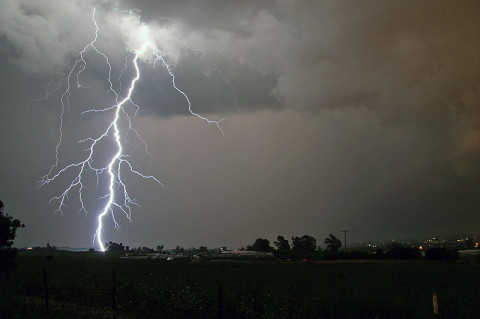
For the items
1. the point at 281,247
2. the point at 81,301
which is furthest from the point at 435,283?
the point at 281,247

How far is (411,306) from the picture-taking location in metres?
12.3

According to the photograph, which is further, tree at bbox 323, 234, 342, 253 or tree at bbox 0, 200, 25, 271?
tree at bbox 323, 234, 342, 253

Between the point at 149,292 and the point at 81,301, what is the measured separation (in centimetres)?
322

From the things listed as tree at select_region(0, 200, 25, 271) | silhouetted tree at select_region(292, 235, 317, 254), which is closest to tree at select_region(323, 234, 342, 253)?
silhouetted tree at select_region(292, 235, 317, 254)

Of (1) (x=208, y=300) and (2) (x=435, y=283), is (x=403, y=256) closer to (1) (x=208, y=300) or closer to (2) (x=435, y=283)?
(2) (x=435, y=283)

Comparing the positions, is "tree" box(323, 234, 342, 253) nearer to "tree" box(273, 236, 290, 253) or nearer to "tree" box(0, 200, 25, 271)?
"tree" box(273, 236, 290, 253)

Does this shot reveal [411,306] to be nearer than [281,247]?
Yes

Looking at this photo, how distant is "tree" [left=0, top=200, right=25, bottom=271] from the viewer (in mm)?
18562

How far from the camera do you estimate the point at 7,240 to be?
18984 mm

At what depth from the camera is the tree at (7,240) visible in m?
Result: 18.6

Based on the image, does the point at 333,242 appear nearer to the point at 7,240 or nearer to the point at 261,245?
the point at 261,245

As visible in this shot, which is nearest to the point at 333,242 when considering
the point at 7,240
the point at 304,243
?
the point at 304,243

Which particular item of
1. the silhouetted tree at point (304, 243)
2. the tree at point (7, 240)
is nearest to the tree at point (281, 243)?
the silhouetted tree at point (304, 243)

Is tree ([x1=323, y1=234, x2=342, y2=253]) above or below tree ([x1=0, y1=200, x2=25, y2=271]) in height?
below
